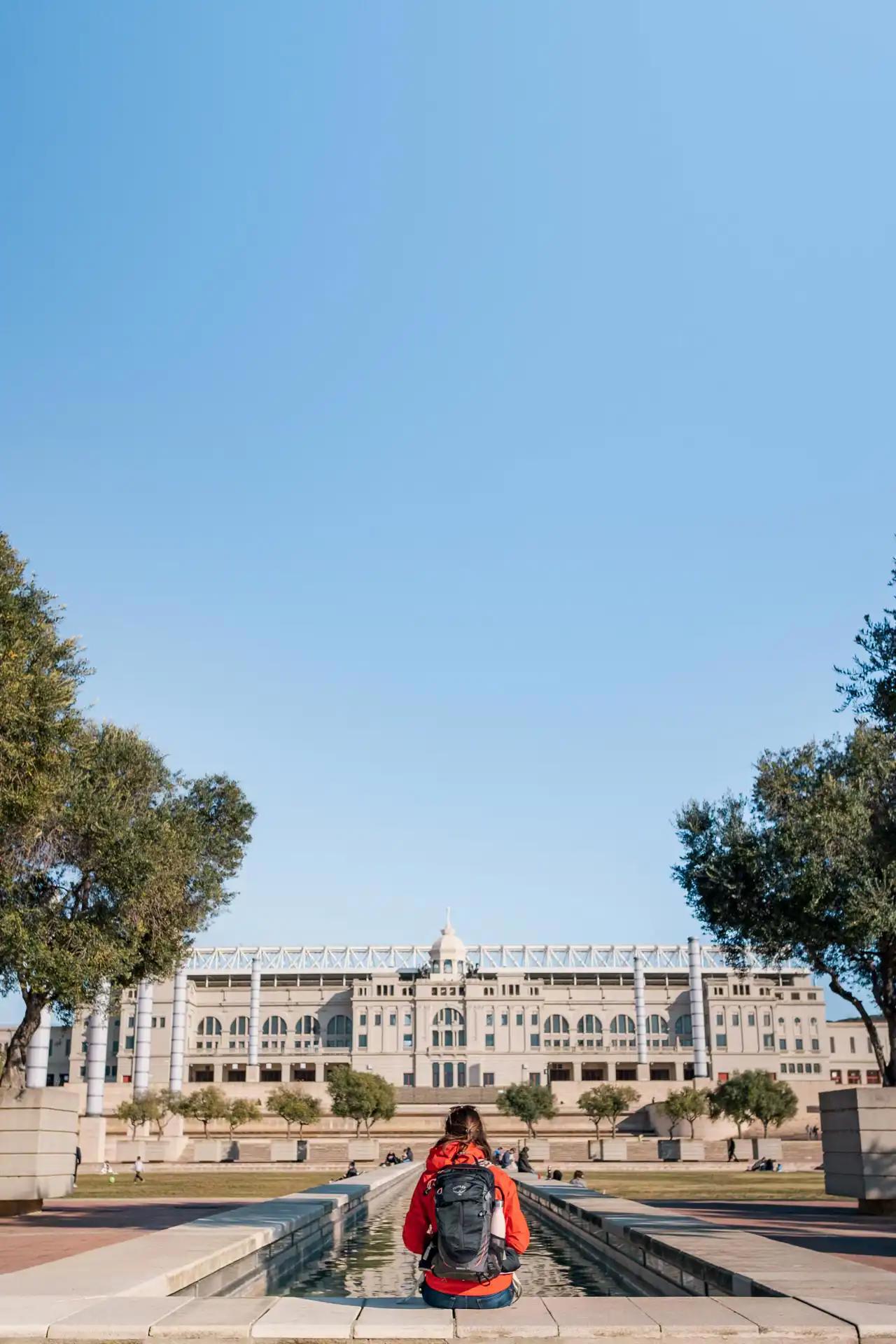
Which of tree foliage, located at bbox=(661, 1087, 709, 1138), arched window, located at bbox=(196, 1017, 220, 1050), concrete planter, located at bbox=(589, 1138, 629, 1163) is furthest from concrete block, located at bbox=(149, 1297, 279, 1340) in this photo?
arched window, located at bbox=(196, 1017, 220, 1050)

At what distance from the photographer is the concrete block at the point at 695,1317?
9.95 m

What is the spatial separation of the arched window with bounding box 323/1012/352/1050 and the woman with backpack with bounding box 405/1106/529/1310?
477ft

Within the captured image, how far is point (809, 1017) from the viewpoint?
483ft

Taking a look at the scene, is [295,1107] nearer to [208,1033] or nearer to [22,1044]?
[208,1033]

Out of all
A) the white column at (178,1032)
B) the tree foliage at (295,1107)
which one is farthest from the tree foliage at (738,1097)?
the white column at (178,1032)

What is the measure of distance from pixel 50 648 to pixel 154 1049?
426ft

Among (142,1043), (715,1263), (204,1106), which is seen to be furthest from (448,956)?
(715,1263)

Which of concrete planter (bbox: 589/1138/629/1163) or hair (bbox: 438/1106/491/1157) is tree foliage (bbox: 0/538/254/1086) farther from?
concrete planter (bbox: 589/1138/629/1163)

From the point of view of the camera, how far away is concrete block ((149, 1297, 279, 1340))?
32.6ft

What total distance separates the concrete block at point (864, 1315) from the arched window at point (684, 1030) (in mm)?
144561

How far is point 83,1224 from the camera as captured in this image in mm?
24188

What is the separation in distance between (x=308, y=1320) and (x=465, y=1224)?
2.21 metres

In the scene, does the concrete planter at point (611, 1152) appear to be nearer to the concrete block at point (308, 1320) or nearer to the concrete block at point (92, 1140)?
the concrete block at point (92, 1140)

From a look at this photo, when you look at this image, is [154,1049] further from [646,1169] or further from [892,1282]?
[892,1282]
